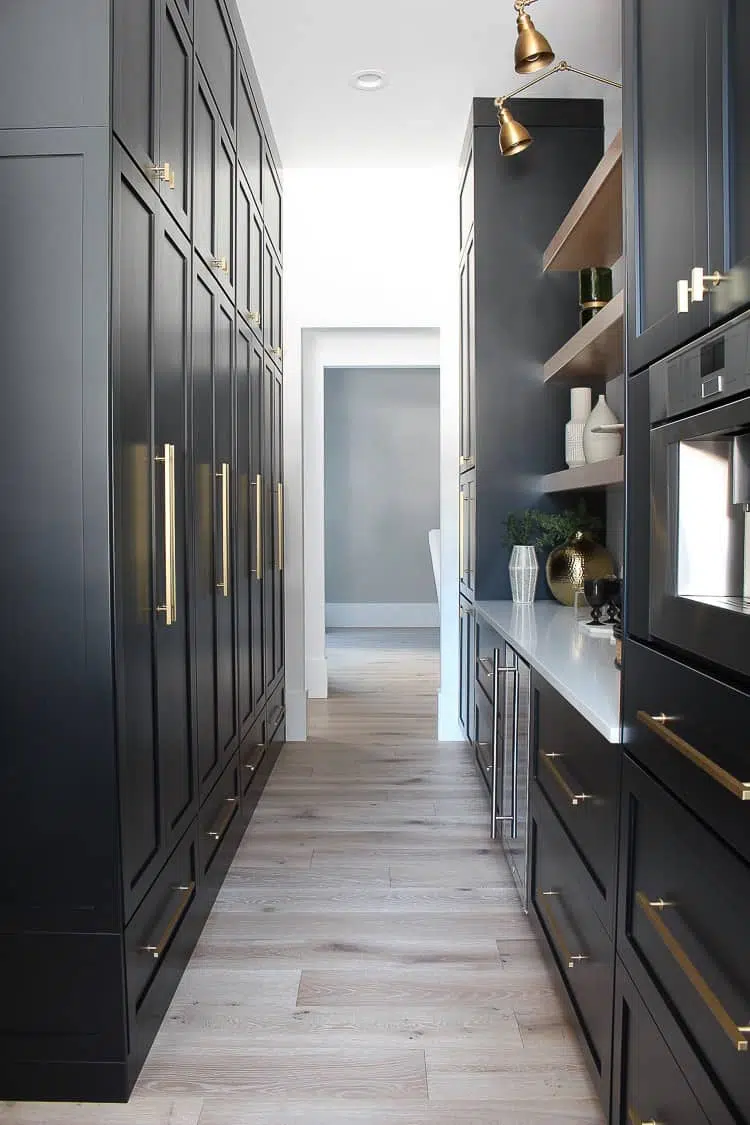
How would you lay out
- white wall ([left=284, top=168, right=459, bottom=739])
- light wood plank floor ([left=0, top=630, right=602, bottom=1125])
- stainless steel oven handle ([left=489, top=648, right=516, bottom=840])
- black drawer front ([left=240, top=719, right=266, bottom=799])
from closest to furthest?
light wood plank floor ([left=0, top=630, right=602, bottom=1125]) < stainless steel oven handle ([left=489, top=648, right=516, bottom=840]) < black drawer front ([left=240, top=719, right=266, bottom=799]) < white wall ([left=284, top=168, right=459, bottom=739])

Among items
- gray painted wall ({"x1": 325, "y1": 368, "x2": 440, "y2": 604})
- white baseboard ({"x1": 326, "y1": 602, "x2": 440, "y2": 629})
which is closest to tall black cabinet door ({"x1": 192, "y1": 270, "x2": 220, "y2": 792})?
gray painted wall ({"x1": 325, "y1": 368, "x2": 440, "y2": 604})

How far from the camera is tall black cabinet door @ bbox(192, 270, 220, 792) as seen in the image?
2348 millimetres

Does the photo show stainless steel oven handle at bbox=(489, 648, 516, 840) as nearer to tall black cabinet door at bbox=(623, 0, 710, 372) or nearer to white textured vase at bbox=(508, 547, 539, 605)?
white textured vase at bbox=(508, 547, 539, 605)

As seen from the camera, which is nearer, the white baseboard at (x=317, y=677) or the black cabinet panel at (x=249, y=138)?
the black cabinet panel at (x=249, y=138)

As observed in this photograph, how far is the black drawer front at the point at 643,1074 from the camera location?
1.20 meters

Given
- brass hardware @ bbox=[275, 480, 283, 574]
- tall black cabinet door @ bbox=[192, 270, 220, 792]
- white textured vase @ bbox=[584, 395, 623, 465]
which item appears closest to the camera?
tall black cabinet door @ bbox=[192, 270, 220, 792]

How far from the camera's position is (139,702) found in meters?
1.81

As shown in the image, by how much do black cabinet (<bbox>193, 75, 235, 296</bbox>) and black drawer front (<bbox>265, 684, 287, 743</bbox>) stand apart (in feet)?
5.83

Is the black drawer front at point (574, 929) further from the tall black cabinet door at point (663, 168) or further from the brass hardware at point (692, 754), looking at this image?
the tall black cabinet door at point (663, 168)

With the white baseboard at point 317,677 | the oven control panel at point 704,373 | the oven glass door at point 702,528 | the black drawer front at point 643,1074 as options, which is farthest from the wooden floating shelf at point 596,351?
the white baseboard at point 317,677

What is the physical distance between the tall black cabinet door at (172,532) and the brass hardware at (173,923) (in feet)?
0.56

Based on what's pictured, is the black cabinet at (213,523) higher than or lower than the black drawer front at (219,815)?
higher

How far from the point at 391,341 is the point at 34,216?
3684 millimetres

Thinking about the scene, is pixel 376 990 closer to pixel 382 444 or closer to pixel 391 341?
pixel 391 341
